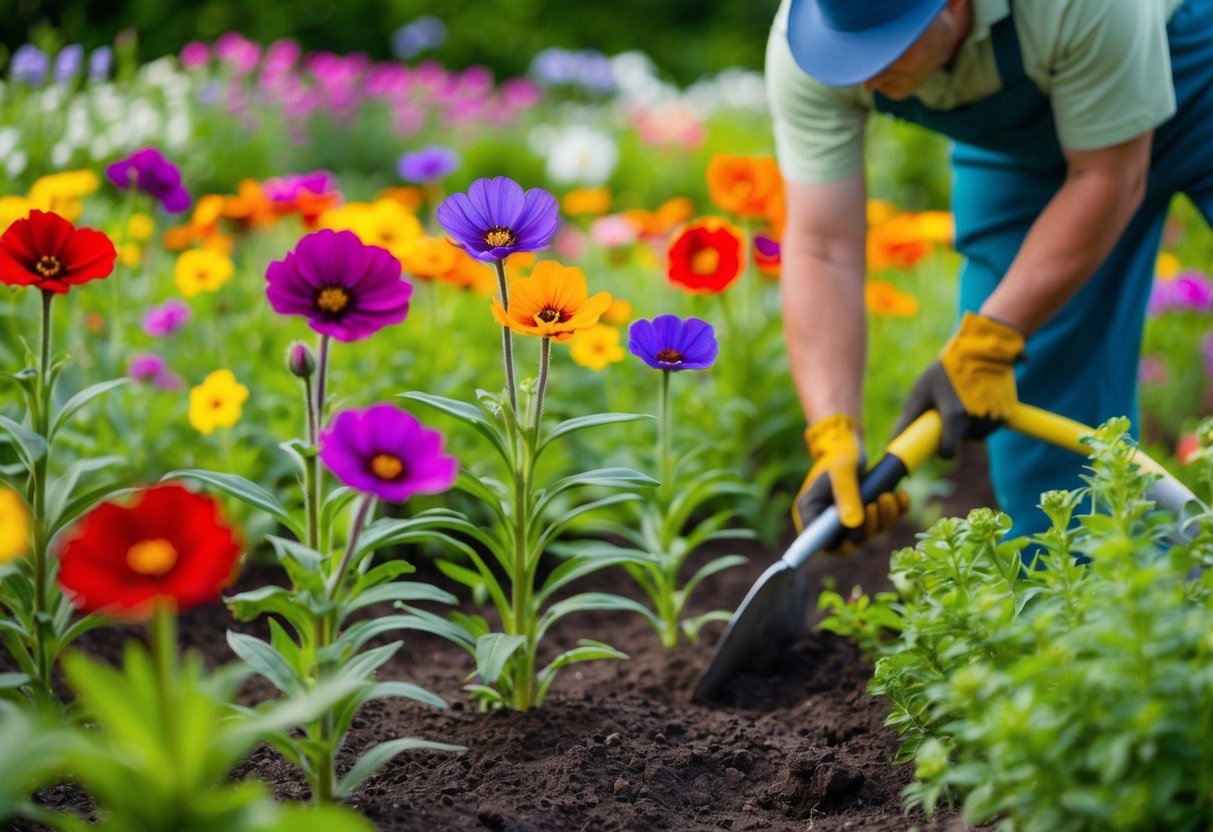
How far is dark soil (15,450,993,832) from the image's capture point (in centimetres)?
168

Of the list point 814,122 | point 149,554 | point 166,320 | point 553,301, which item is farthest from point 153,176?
point 149,554

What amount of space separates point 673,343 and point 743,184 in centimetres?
125

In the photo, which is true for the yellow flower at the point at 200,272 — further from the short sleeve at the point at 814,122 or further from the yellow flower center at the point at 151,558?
the yellow flower center at the point at 151,558

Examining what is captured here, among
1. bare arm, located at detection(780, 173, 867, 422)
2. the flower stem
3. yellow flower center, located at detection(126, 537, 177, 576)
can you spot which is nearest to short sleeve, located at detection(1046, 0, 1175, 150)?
bare arm, located at detection(780, 173, 867, 422)

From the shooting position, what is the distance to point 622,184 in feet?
22.4

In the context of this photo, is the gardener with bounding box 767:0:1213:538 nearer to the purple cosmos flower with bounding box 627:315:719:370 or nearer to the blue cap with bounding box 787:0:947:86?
the blue cap with bounding box 787:0:947:86

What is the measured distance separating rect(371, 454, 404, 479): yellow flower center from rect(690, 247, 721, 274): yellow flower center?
4.34 feet

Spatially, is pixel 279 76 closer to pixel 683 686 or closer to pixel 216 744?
pixel 683 686

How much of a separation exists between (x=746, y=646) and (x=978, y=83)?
3.72 ft

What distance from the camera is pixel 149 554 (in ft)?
3.57

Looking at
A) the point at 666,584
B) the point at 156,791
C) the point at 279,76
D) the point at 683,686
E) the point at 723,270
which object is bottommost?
the point at 683,686

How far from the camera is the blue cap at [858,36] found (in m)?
2.07

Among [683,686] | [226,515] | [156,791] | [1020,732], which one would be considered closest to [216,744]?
[156,791]

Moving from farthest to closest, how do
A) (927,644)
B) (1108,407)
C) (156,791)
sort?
(1108,407)
(927,644)
(156,791)
